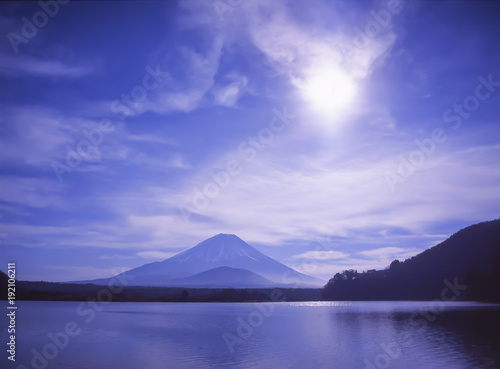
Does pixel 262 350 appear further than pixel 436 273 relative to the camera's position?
No

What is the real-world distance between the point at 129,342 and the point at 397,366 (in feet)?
77.2

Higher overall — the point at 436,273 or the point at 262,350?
the point at 436,273

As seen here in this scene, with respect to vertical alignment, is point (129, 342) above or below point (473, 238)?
below

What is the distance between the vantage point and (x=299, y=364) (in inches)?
1037

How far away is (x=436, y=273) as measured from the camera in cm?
15788

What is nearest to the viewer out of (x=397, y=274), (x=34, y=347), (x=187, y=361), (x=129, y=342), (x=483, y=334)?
(x=187, y=361)

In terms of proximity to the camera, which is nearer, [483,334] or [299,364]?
[299,364]

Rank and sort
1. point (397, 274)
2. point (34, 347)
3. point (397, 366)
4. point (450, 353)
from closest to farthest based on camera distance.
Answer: point (397, 366)
point (450, 353)
point (34, 347)
point (397, 274)

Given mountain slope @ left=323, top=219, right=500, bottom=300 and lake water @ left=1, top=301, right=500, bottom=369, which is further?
mountain slope @ left=323, top=219, right=500, bottom=300

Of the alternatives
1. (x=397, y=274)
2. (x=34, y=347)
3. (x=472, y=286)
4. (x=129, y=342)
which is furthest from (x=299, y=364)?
(x=397, y=274)

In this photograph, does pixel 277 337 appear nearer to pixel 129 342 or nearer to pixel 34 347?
pixel 129 342

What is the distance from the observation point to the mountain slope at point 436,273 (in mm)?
132125

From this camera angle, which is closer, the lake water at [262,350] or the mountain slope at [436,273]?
the lake water at [262,350]

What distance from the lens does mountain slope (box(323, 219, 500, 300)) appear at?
132125mm
